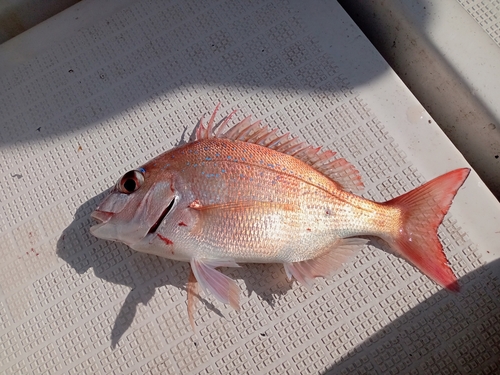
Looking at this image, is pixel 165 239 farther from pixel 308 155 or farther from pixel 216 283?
pixel 308 155

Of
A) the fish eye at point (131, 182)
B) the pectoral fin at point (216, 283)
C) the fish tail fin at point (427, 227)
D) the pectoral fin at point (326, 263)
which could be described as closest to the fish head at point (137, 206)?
the fish eye at point (131, 182)

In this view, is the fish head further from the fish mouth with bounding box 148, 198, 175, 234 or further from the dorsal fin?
the dorsal fin

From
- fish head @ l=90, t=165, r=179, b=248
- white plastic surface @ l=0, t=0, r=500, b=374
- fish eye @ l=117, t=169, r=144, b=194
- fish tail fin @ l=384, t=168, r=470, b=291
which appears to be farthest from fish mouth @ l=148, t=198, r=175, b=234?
fish tail fin @ l=384, t=168, r=470, b=291

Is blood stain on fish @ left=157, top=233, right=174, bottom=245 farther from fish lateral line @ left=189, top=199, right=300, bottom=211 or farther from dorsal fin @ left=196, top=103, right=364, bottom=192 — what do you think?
dorsal fin @ left=196, top=103, right=364, bottom=192

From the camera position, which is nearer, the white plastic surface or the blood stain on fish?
the blood stain on fish

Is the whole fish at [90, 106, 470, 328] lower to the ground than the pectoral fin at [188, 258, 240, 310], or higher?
higher

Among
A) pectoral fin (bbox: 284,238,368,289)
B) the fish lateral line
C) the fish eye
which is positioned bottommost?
pectoral fin (bbox: 284,238,368,289)
